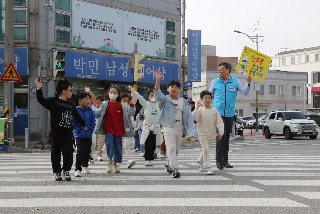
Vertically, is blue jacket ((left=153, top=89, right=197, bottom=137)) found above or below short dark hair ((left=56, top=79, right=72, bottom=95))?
below

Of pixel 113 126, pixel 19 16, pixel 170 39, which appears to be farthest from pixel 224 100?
pixel 170 39

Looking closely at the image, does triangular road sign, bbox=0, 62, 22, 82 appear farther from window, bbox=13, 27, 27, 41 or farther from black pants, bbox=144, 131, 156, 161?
black pants, bbox=144, 131, 156, 161

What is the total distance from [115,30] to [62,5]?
404 centimetres

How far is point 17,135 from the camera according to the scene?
81.3ft

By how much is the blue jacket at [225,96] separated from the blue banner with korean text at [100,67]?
1658 cm

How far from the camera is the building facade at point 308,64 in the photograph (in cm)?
9112

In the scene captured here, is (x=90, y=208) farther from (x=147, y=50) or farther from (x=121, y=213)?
(x=147, y=50)

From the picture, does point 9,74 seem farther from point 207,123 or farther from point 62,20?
point 207,123

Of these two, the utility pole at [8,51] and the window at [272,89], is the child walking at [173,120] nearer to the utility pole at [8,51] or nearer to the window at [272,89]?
the utility pole at [8,51]

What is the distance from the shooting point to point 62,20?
26.5 meters

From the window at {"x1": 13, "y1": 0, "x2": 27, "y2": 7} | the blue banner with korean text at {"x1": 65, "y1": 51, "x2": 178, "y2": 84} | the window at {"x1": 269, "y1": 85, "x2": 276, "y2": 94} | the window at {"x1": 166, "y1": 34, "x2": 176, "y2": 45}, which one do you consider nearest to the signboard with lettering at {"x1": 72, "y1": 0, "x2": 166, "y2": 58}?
the window at {"x1": 166, "y1": 34, "x2": 176, "y2": 45}

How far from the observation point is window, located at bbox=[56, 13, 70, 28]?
86.2 ft

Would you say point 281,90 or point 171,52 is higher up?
point 171,52

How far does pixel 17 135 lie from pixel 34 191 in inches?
704
